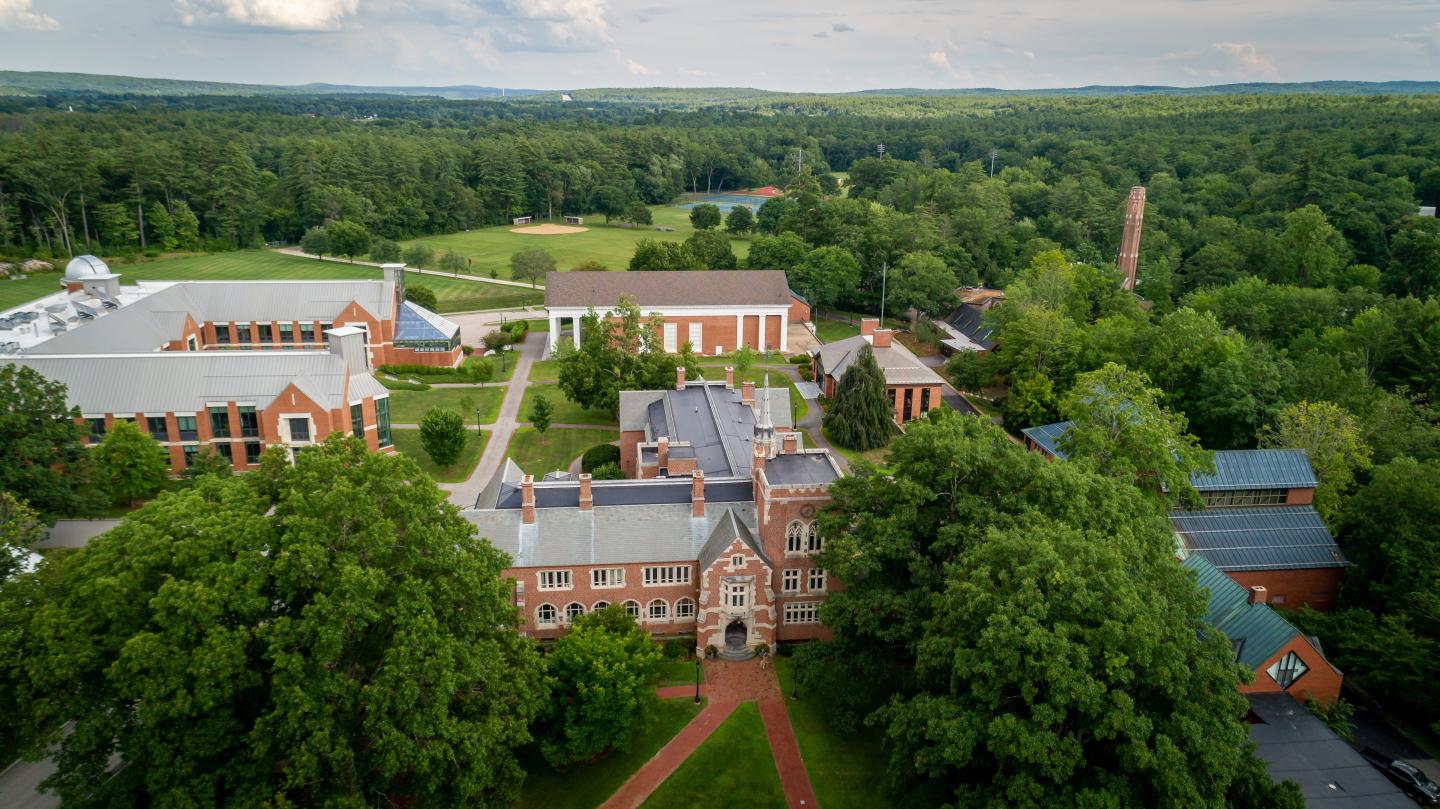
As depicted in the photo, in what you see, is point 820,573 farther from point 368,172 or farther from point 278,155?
point 278,155

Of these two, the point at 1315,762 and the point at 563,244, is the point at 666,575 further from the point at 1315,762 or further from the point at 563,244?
the point at 563,244

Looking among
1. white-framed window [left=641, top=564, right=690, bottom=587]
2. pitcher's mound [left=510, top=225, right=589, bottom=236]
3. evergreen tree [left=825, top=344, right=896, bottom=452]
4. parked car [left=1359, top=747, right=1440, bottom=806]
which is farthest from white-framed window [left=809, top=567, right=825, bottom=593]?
pitcher's mound [left=510, top=225, right=589, bottom=236]

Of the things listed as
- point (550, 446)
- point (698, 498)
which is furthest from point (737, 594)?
point (550, 446)

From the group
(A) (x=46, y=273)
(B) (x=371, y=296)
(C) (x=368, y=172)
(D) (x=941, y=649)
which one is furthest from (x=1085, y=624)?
(C) (x=368, y=172)

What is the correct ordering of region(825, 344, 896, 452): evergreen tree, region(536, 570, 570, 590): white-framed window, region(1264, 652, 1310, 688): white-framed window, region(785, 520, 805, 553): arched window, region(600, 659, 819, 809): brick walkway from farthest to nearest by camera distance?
region(825, 344, 896, 452): evergreen tree, region(536, 570, 570, 590): white-framed window, region(785, 520, 805, 553): arched window, region(1264, 652, 1310, 688): white-framed window, region(600, 659, 819, 809): brick walkway

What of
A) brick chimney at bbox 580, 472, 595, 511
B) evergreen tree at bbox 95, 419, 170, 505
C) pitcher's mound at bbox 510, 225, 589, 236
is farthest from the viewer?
pitcher's mound at bbox 510, 225, 589, 236

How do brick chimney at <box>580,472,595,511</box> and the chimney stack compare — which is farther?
the chimney stack

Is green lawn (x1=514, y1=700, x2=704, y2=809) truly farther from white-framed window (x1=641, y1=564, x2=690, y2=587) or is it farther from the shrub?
the shrub
